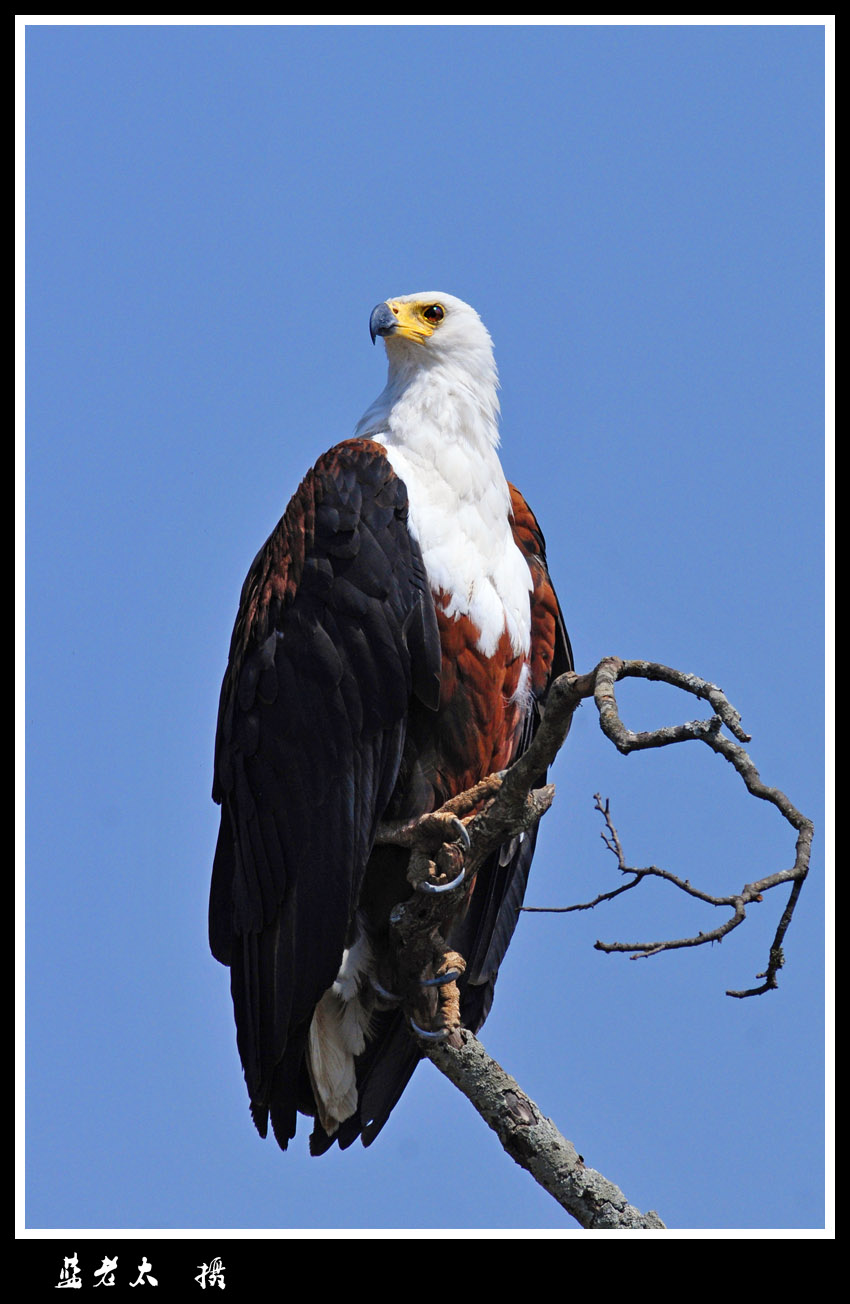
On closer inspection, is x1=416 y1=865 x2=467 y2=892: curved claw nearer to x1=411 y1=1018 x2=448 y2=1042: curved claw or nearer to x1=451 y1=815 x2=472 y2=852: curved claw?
x1=451 y1=815 x2=472 y2=852: curved claw

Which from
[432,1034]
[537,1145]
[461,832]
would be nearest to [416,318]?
[461,832]

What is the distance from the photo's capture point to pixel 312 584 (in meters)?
5.09

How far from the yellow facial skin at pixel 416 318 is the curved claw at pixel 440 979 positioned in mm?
2517

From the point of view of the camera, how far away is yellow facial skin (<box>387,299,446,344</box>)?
575 cm

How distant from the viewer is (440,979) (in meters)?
5.13

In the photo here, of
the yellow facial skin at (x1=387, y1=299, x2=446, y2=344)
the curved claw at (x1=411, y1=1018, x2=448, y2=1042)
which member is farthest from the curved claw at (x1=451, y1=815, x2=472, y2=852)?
the yellow facial skin at (x1=387, y1=299, x2=446, y2=344)

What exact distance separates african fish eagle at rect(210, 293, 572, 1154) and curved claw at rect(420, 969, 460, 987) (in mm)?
199

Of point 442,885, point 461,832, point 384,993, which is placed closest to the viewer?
point 461,832

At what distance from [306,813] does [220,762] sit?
469mm

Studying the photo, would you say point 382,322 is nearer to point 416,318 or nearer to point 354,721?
point 416,318

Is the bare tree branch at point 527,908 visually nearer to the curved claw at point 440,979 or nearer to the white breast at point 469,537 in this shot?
the curved claw at point 440,979

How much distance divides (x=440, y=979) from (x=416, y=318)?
2659 mm

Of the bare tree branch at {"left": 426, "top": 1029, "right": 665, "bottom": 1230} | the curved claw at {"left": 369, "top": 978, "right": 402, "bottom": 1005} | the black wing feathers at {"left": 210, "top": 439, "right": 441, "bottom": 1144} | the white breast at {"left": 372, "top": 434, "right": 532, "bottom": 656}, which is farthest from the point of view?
the curved claw at {"left": 369, "top": 978, "right": 402, "bottom": 1005}
